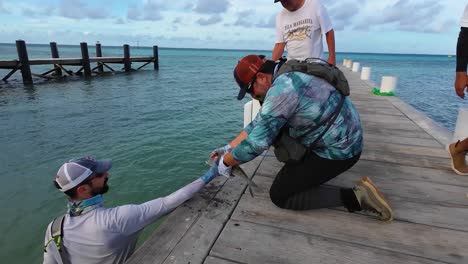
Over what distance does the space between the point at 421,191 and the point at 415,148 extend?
52.8 inches

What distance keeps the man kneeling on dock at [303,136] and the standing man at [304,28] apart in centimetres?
168

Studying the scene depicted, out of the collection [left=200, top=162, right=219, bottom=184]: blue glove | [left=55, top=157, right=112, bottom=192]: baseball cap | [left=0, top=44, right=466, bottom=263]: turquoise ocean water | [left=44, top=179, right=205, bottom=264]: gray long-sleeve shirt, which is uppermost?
[left=55, top=157, right=112, bottom=192]: baseball cap

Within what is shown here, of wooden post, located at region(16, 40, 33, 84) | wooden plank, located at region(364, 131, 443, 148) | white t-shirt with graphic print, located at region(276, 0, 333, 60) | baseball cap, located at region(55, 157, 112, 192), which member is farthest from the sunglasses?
wooden post, located at region(16, 40, 33, 84)

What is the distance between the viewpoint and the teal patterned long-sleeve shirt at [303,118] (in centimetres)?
188

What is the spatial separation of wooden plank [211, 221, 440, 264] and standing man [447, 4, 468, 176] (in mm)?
1787

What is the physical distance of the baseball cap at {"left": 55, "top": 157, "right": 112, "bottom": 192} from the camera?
2027 millimetres

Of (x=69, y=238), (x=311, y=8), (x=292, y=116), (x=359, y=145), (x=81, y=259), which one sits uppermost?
(x=311, y=8)

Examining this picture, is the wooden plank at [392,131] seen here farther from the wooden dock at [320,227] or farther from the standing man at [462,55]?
the standing man at [462,55]

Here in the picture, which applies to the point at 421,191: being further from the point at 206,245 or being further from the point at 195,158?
the point at 195,158

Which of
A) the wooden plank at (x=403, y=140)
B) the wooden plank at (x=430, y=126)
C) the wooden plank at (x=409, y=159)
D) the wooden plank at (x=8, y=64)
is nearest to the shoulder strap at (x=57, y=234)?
the wooden plank at (x=409, y=159)

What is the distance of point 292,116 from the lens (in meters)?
1.97

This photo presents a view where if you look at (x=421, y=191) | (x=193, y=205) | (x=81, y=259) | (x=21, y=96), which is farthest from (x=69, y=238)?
(x=21, y=96)

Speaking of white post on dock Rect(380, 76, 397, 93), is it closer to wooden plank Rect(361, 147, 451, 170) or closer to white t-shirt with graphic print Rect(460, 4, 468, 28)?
wooden plank Rect(361, 147, 451, 170)

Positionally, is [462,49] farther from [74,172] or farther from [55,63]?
[55,63]
